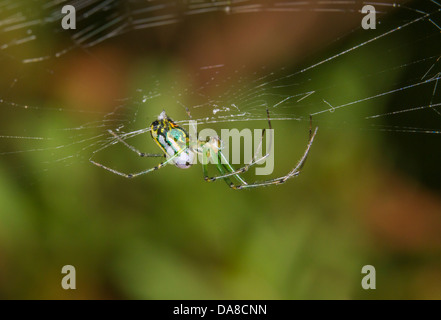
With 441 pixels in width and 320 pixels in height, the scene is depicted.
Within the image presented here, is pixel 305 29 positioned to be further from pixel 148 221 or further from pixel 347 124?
pixel 148 221

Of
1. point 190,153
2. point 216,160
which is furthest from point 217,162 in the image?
point 190,153

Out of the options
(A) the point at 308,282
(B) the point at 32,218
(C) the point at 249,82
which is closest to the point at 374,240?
(A) the point at 308,282

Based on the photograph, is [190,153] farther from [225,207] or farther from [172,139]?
[225,207]

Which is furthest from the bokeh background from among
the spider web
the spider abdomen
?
the spider abdomen

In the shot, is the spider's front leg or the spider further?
the spider's front leg

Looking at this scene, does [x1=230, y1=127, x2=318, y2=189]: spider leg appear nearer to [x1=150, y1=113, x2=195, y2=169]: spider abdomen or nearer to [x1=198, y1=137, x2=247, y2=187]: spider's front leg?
[x1=198, y1=137, x2=247, y2=187]: spider's front leg
